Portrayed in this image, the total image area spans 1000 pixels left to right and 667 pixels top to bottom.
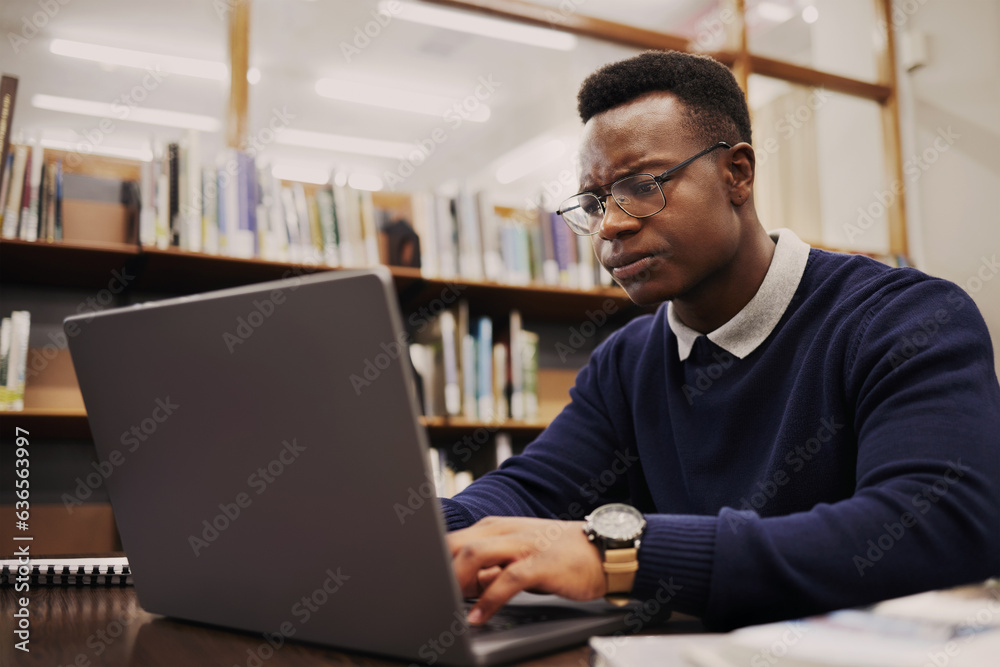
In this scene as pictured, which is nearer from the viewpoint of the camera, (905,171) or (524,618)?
(524,618)

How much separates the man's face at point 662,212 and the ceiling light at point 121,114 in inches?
72.4

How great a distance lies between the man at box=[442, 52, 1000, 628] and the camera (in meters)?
0.63

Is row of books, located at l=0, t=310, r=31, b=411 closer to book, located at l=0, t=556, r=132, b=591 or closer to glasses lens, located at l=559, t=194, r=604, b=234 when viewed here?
book, located at l=0, t=556, r=132, b=591

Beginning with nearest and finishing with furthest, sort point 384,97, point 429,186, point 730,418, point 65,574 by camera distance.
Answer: point 65,574 → point 730,418 → point 429,186 → point 384,97

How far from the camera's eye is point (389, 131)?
15.1ft

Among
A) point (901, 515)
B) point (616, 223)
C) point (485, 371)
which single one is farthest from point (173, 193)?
point (901, 515)

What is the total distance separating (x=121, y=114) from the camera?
3.23 metres

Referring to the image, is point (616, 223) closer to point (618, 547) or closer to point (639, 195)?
point (639, 195)

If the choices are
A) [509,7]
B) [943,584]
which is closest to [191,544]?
[943,584]

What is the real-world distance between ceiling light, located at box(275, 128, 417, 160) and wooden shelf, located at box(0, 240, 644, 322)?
88.5 inches

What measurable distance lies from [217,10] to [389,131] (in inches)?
80.6

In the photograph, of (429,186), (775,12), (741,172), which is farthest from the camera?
(775,12)

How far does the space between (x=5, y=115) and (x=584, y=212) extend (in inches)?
62.3

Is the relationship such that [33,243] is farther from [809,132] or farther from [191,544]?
[809,132]
